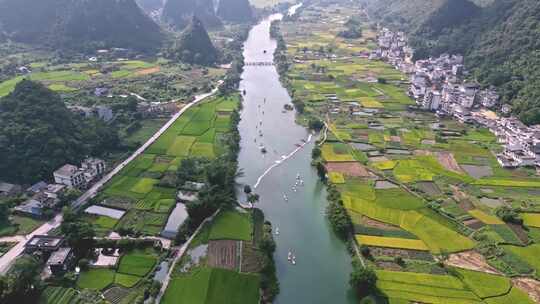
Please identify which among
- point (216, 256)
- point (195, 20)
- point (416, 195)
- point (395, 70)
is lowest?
point (216, 256)

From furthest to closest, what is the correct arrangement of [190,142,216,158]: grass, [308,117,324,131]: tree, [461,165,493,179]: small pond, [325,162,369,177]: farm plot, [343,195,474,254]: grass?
[308,117,324,131]: tree
[190,142,216,158]: grass
[325,162,369,177]: farm plot
[461,165,493,179]: small pond
[343,195,474,254]: grass

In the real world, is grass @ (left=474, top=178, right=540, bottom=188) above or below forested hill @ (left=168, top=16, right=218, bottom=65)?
below

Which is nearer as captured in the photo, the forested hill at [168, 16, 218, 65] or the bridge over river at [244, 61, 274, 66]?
the forested hill at [168, 16, 218, 65]

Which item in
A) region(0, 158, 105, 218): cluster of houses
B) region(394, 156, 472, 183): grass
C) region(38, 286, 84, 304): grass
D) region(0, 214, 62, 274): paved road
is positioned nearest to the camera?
region(38, 286, 84, 304): grass

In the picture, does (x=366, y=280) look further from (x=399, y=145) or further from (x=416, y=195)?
(x=399, y=145)

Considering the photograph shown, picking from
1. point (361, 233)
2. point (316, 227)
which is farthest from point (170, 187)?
point (361, 233)

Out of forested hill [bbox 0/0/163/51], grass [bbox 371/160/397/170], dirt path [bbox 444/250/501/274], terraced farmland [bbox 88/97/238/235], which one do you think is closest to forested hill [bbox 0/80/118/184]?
terraced farmland [bbox 88/97/238/235]

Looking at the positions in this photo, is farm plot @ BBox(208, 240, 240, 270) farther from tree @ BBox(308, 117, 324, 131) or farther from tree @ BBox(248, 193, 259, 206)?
tree @ BBox(308, 117, 324, 131)

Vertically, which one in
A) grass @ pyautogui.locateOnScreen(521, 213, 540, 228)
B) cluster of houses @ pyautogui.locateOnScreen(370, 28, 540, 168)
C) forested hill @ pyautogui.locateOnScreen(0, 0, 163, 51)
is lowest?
grass @ pyautogui.locateOnScreen(521, 213, 540, 228)
